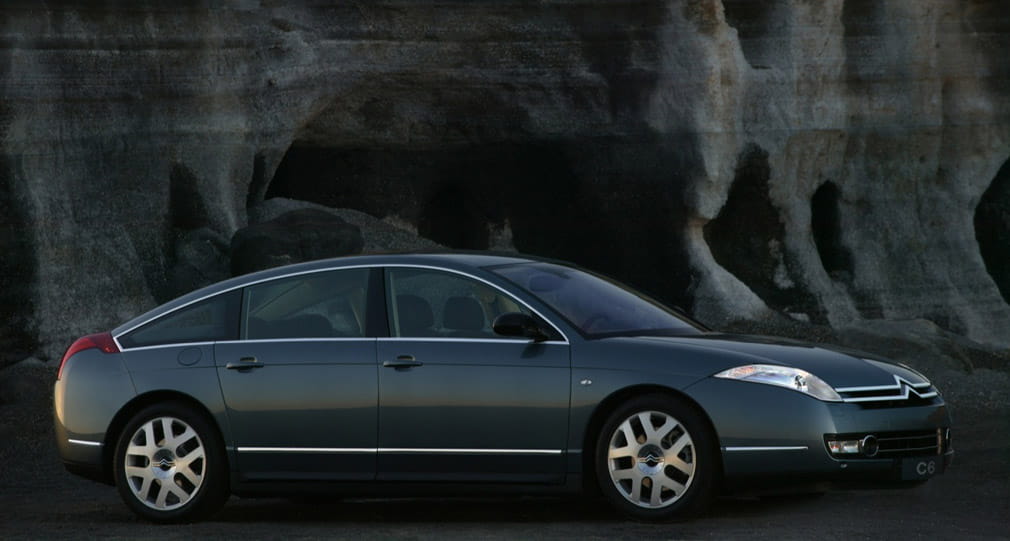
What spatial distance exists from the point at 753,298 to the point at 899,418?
481 inches

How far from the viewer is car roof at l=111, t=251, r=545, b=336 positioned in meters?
9.24

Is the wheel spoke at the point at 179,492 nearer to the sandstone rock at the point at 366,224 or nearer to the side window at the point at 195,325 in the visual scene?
the side window at the point at 195,325

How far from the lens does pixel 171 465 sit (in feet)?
30.0

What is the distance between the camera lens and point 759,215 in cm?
2239

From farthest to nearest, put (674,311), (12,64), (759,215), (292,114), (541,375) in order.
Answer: (759,215), (292,114), (12,64), (674,311), (541,375)

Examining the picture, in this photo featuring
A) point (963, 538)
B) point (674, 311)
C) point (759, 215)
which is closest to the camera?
point (963, 538)

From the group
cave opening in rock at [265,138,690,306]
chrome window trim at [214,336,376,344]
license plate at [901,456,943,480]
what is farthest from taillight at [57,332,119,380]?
cave opening in rock at [265,138,690,306]

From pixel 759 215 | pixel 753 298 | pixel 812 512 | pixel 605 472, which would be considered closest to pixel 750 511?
pixel 812 512

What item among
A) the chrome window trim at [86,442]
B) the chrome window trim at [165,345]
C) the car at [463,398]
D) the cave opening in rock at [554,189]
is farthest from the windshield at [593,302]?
the cave opening in rock at [554,189]

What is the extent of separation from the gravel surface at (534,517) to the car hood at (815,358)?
0.67 m

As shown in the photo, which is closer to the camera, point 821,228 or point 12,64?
point 12,64

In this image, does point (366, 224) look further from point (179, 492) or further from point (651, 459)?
point (651, 459)

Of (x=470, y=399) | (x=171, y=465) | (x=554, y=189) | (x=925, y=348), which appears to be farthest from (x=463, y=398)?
(x=554, y=189)

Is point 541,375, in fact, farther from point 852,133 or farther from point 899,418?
point 852,133
